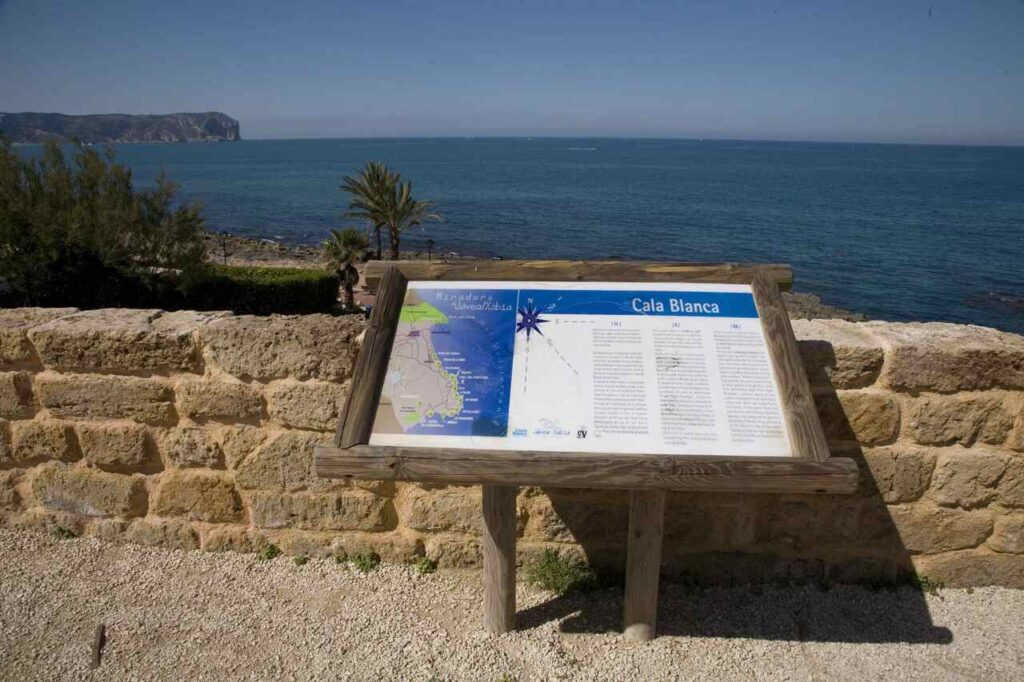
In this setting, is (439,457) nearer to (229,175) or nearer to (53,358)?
(53,358)

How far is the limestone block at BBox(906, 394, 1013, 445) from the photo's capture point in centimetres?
291

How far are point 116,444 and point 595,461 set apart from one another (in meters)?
2.55

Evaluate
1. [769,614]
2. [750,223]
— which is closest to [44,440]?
[769,614]

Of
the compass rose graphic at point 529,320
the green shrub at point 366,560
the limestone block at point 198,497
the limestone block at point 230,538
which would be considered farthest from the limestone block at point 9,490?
the compass rose graphic at point 529,320

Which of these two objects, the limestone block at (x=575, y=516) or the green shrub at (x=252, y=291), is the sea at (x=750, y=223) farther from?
the limestone block at (x=575, y=516)

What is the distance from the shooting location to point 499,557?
2676mm

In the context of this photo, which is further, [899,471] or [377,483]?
[377,483]

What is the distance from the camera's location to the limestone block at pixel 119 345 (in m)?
3.11

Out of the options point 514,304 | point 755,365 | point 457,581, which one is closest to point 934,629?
point 755,365

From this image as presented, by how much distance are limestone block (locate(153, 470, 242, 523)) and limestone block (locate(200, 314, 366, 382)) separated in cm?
62

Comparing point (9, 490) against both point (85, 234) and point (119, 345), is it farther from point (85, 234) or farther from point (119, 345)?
point (85, 234)

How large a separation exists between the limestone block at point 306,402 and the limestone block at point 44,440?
1.14m

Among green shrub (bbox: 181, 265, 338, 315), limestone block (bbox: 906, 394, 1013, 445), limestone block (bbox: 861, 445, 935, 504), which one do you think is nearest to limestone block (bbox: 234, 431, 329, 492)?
Answer: limestone block (bbox: 861, 445, 935, 504)

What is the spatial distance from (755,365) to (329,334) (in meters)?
1.85
